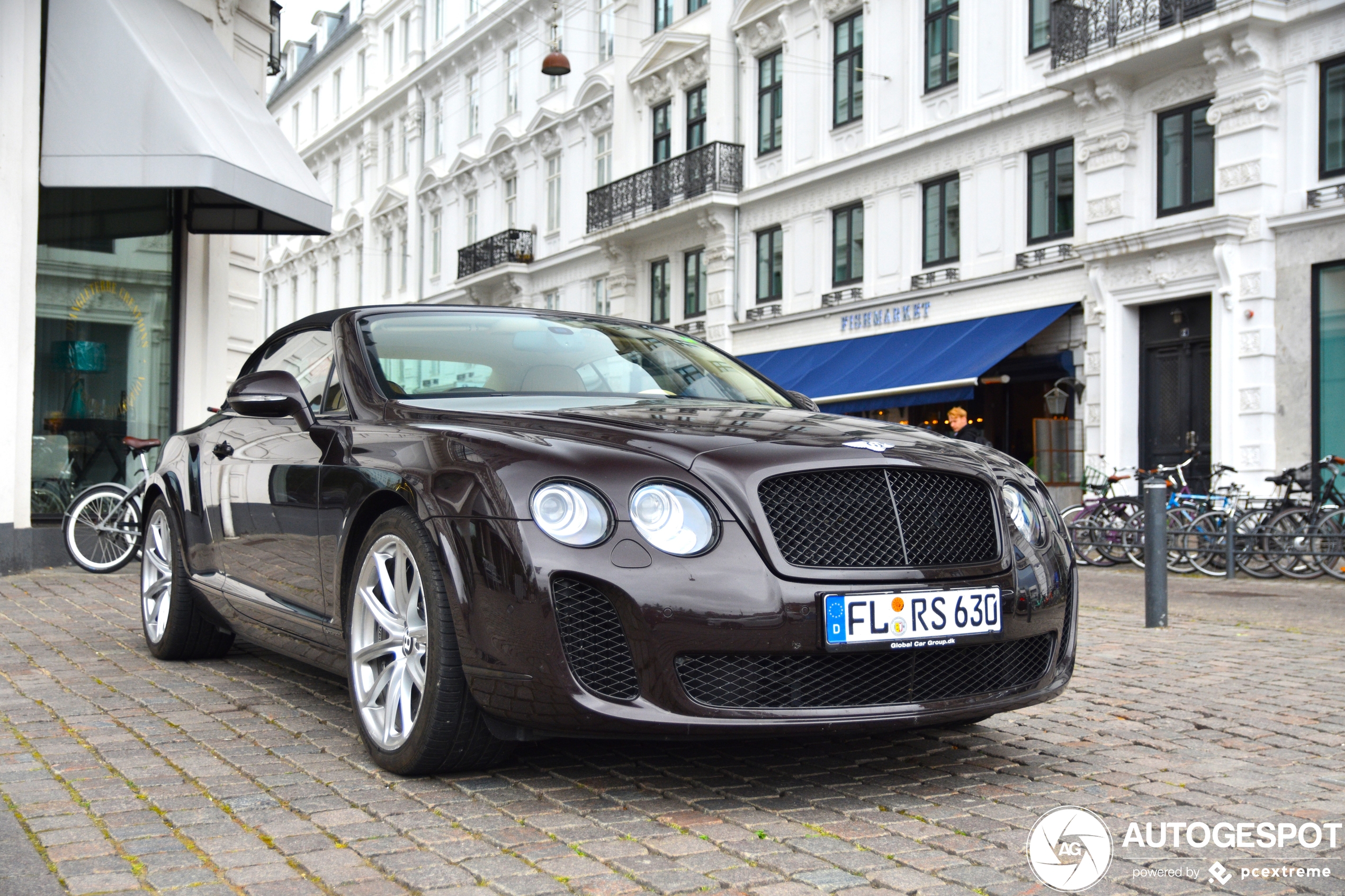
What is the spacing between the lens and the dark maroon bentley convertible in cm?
336

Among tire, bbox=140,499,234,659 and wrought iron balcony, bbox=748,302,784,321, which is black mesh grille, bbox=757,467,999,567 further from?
wrought iron balcony, bbox=748,302,784,321

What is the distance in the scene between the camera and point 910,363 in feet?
71.7

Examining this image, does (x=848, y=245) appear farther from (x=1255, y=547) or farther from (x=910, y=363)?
(x=1255, y=547)

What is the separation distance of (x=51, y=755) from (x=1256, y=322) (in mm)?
16566

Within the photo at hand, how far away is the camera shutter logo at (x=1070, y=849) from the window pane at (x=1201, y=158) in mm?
16645

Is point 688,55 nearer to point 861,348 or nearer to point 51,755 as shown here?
point 861,348

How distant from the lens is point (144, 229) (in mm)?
12695

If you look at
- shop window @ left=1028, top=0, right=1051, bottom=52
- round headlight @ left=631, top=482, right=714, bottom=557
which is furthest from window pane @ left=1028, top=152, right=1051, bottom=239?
round headlight @ left=631, top=482, right=714, bottom=557

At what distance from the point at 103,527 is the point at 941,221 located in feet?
51.7

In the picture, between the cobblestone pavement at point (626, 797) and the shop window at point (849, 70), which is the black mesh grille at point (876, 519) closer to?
the cobblestone pavement at point (626, 797)

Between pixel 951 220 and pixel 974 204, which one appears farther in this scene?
pixel 951 220

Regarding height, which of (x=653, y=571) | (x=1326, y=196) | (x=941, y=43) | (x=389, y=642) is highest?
(x=941, y=43)

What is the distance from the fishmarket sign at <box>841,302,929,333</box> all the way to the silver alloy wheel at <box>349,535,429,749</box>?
19.7 m

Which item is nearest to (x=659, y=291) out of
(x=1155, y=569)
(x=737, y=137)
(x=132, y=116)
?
(x=737, y=137)
